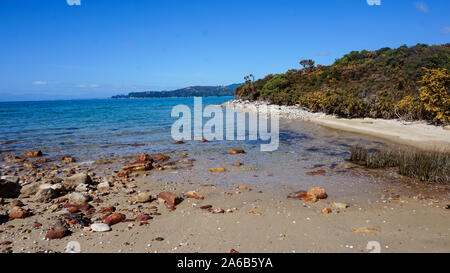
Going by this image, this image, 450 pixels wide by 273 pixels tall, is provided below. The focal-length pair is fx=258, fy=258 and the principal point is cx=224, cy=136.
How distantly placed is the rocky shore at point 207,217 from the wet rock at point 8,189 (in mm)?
25

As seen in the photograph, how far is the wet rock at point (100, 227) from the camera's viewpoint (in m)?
5.94

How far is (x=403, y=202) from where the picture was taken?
762cm

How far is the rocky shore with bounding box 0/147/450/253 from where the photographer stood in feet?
17.5

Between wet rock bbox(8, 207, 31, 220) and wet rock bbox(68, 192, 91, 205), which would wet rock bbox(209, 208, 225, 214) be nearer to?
wet rock bbox(68, 192, 91, 205)

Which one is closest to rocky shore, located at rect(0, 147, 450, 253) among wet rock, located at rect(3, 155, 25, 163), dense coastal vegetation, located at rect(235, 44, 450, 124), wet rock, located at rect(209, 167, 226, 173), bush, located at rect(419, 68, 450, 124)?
wet rock, located at rect(209, 167, 226, 173)

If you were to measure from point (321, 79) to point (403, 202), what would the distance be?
55834 mm

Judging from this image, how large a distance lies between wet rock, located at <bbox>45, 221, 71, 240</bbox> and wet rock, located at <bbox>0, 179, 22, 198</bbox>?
3.97m

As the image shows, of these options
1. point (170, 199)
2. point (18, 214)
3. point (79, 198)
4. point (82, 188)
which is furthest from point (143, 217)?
point (82, 188)

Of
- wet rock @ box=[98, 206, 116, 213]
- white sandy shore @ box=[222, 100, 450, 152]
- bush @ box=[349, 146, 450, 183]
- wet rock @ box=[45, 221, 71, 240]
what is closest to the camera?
wet rock @ box=[45, 221, 71, 240]

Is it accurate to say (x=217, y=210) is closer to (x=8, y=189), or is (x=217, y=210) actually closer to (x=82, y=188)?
(x=82, y=188)

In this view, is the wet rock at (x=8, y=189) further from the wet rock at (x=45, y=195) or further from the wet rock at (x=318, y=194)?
the wet rock at (x=318, y=194)

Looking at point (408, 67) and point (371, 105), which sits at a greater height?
point (408, 67)
